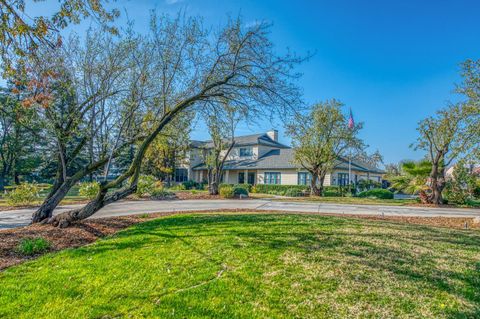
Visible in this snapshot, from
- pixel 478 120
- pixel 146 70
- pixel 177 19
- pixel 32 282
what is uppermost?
pixel 177 19

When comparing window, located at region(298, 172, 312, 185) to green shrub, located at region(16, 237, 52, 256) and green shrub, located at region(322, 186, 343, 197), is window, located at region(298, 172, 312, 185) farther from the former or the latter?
green shrub, located at region(16, 237, 52, 256)

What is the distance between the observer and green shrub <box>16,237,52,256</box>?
6.56m

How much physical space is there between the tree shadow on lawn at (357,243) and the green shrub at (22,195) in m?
12.0

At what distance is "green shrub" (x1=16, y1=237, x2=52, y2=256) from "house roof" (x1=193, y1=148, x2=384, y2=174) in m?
26.5

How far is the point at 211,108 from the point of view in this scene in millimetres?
9898

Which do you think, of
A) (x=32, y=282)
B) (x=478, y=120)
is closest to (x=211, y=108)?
(x=32, y=282)

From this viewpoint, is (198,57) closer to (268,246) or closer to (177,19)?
(177,19)

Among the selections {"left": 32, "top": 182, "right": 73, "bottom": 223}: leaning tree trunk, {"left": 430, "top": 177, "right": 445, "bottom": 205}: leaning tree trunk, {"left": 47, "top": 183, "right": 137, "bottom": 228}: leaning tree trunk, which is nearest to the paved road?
{"left": 32, "top": 182, "right": 73, "bottom": 223}: leaning tree trunk

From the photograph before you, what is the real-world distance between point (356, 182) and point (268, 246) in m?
30.3

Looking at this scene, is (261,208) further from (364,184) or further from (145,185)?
(364,184)

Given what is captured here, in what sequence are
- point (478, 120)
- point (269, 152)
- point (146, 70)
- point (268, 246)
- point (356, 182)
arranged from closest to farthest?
point (268, 246) → point (146, 70) → point (478, 120) → point (356, 182) → point (269, 152)

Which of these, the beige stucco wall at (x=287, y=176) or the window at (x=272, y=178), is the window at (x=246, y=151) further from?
the window at (x=272, y=178)

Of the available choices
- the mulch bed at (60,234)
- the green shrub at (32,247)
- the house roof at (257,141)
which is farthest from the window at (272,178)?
the green shrub at (32,247)

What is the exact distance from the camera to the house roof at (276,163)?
3353 cm
